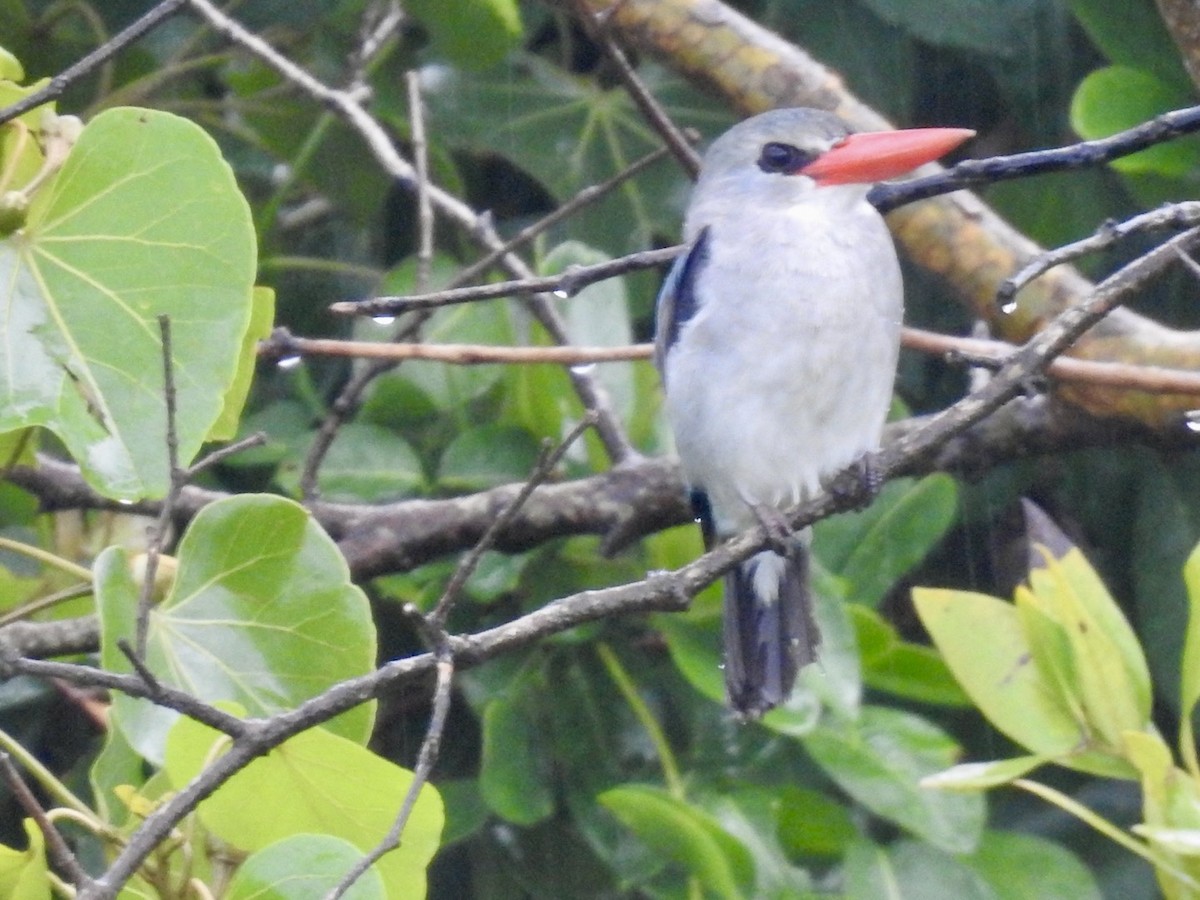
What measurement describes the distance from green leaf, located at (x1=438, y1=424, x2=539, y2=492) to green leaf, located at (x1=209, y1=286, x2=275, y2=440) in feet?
1.99

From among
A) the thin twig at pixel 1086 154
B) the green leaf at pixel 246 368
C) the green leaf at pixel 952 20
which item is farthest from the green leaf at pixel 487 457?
the thin twig at pixel 1086 154

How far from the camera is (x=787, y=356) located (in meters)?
1.88

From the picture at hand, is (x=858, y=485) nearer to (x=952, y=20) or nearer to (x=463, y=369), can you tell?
(x=463, y=369)

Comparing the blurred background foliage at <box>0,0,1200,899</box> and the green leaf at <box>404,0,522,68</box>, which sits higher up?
the green leaf at <box>404,0,522,68</box>

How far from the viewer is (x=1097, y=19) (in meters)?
2.11

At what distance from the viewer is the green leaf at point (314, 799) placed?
3.72 feet

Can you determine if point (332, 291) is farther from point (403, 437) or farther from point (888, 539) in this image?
point (888, 539)

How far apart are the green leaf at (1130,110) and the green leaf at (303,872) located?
1328 millimetres

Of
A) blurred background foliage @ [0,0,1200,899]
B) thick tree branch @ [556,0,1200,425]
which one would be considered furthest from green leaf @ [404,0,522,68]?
thick tree branch @ [556,0,1200,425]

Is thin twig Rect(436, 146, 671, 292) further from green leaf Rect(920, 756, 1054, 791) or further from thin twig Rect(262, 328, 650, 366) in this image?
green leaf Rect(920, 756, 1054, 791)

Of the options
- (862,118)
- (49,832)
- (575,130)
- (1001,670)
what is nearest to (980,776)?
(1001,670)

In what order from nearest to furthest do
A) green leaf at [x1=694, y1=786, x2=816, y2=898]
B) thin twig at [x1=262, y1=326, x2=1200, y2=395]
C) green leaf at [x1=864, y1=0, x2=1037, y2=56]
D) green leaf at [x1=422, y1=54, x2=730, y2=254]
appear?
thin twig at [x1=262, y1=326, x2=1200, y2=395] → green leaf at [x1=694, y1=786, x2=816, y2=898] → green leaf at [x1=864, y1=0, x2=1037, y2=56] → green leaf at [x1=422, y1=54, x2=730, y2=254]

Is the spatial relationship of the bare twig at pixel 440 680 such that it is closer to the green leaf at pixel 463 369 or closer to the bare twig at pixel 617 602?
the bare twig at pixel 617 602

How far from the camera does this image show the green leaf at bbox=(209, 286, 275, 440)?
1.35m
